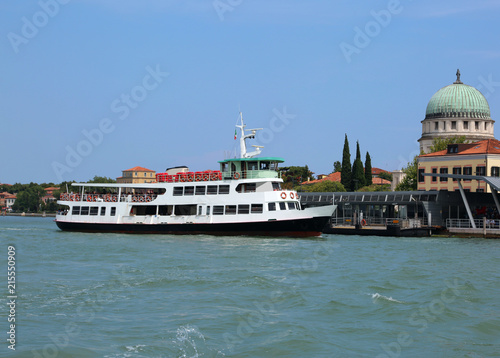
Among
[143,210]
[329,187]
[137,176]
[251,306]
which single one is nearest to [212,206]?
[143,210]

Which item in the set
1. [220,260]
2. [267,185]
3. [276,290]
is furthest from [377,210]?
[276,290]

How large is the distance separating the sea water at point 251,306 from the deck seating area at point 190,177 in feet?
55.6

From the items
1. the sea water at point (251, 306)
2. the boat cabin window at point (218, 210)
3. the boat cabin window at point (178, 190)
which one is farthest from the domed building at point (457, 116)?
the sea water at point (251, 306)

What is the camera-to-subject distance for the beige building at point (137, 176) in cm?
18400

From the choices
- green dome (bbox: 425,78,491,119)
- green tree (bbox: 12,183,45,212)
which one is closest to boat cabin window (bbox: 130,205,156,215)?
green dome (bbox: 425,78,491,119)

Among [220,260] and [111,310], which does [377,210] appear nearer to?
[220,260]

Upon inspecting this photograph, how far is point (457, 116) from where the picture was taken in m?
104

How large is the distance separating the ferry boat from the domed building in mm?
61426

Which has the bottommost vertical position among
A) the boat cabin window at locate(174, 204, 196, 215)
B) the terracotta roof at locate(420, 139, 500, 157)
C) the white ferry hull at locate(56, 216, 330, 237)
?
the white ferry hull at locate(56, 216, 330, 237)

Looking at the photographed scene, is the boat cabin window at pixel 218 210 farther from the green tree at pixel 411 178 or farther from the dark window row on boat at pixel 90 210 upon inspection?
the green tree at pixel 411 178

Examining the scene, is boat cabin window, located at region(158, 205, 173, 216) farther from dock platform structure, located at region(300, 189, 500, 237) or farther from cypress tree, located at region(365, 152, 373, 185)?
cypress tree, located at region(365, 152, 373, 185)

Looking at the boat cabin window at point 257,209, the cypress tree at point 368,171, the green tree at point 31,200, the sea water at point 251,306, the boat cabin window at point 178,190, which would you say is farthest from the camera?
the green tree at point 31,200

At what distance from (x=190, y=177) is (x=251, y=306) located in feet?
105

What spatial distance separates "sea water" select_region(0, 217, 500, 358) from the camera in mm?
14391
